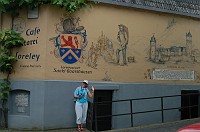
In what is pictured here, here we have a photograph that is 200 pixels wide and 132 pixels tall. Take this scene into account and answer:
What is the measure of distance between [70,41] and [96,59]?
121 centimetres

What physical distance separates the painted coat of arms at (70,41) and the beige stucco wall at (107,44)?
72 mm

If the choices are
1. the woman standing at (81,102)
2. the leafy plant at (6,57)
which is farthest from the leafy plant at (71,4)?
the woman standing at (81,102)

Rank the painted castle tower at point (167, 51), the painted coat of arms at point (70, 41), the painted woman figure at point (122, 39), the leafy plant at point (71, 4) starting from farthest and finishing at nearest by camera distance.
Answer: the painted castle tower at point (167, 51)
the painted woman figure at point (122, 39)
the painted coat of arms at point (70, 41)
the leafy plant at point (71, 4)

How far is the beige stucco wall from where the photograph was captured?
12789 mm

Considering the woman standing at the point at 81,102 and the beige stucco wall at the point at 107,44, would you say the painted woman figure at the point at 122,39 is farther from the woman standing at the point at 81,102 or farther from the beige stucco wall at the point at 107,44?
the woman standing at the point at 81,102

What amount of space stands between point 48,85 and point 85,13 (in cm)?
288

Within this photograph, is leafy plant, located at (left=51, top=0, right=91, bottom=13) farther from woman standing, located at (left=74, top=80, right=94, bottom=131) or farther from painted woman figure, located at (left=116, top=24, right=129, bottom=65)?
woman standing, located at (left=74, top=80, right=94, bottom=131)

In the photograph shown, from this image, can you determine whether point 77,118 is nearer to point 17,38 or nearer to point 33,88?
point 33,88

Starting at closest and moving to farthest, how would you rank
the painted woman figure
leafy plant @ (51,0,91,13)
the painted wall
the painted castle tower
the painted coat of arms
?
1. leafy plant @ (51,0,91,13)
2. the painted wall
3. the painted coat of arms
4. the painted woman figure
5. the painted castle tower

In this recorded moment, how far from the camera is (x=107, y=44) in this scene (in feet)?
45.8

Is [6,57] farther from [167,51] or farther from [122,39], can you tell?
[167,51]

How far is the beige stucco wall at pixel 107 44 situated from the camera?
12.8 metres

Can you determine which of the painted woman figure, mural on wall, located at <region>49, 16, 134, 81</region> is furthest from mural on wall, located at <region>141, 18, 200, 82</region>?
mural on wall, located at <region>49, 16, 134, 81</region>

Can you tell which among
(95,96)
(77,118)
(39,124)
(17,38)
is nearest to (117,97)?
(95,96)
